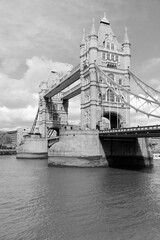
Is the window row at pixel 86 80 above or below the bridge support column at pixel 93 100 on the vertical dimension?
above

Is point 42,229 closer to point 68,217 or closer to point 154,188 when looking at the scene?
point 68,217

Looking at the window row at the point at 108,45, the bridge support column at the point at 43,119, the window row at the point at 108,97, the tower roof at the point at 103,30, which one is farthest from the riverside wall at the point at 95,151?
the bridge support column at the point at 43,119

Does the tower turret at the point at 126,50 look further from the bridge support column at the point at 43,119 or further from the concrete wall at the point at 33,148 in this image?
the bridge support column at the point at 43,119

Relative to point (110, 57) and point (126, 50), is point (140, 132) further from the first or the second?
point (126, 50)

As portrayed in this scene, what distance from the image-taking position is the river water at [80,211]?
45.5 ft

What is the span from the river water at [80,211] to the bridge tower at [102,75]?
2664 cm

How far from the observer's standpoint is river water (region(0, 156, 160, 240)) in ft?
45.5

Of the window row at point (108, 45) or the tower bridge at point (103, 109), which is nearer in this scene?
the tower bridge at point (103, 109)

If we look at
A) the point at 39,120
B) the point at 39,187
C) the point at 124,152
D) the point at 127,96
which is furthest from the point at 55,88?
the point at 39,187

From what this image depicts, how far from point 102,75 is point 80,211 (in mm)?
38667

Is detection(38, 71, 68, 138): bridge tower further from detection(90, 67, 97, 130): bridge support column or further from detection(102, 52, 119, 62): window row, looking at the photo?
detection(90, 67, 97, 130): bridge support column

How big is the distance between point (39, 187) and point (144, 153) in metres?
29.1

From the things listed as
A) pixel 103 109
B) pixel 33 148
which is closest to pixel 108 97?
pixel 103 109

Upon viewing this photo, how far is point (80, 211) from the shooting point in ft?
58.4
